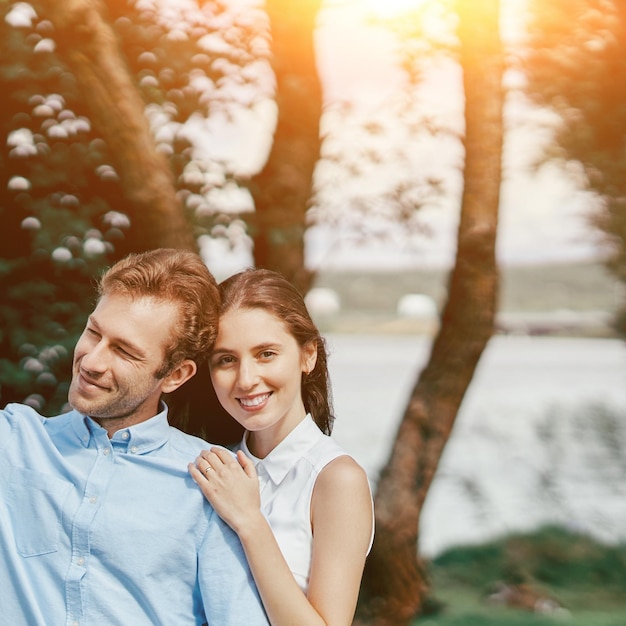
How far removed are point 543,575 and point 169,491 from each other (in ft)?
8.45

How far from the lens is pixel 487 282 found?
11.5 feet

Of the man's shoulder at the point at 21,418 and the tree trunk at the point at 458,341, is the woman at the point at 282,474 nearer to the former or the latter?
the man's shoulder at the point at 21,418

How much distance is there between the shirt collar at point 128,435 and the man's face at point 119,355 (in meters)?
0.03

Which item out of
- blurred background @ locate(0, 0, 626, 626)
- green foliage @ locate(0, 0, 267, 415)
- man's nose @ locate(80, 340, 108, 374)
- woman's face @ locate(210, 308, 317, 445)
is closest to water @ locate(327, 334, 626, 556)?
blurred background @ locate(0, 0, 626, 626)

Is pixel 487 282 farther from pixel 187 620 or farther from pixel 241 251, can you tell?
pixel 187 620

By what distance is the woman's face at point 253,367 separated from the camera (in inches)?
77.7

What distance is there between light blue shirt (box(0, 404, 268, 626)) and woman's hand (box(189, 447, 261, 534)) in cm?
4

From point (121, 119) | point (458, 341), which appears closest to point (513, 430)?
point (458, 341)

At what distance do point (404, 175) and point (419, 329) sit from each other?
26.1 inches

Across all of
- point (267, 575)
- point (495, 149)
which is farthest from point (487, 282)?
point (267, 575)

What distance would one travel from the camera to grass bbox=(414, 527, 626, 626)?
3.84m

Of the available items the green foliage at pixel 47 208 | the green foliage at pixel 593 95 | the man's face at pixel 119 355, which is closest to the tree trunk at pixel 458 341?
the green foliage at pixel 593 95

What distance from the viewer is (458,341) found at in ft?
11.5

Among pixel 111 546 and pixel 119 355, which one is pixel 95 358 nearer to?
pixel 119 355
